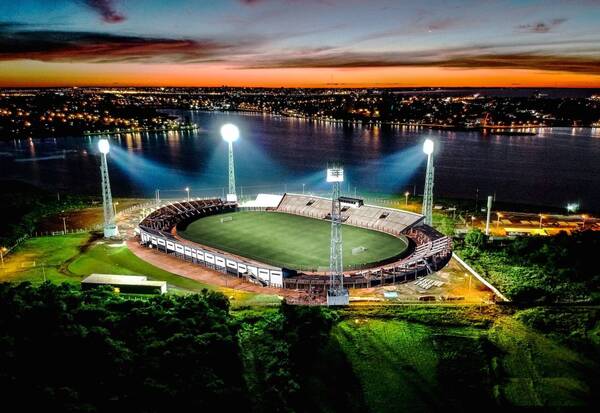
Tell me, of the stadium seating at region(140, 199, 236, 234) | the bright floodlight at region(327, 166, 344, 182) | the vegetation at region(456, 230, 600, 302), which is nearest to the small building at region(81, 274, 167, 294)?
the stadium seating at region(140, 199, 236, 234)

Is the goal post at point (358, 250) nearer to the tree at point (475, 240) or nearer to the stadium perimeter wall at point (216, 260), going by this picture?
the stadium perimeter wall at point (216, 260)

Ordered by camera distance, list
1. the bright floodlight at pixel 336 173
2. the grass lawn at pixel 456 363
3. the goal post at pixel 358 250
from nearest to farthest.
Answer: the grass lawn at pixel 456 363 → the bright floodlight at pixel 336 173 → the goal post at pixel 358 250

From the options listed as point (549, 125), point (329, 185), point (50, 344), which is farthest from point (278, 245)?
point (549, 125)

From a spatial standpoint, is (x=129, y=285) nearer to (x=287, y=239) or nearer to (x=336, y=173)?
(x=336, y=173)

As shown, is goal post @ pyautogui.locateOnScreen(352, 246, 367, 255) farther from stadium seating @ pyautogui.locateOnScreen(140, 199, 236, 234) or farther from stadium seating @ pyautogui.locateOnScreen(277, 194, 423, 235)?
stadium seating @ pyautogui.locateOnScreen(140, 199, 236, 234)

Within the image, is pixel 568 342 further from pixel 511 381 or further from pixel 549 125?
pixel 549 125

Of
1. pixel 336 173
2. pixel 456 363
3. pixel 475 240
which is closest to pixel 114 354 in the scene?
pixel 336 173

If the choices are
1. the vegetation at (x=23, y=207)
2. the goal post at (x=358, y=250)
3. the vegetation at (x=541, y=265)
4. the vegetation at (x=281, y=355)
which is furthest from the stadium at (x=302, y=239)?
the vegetation at (x=23, y=207)
